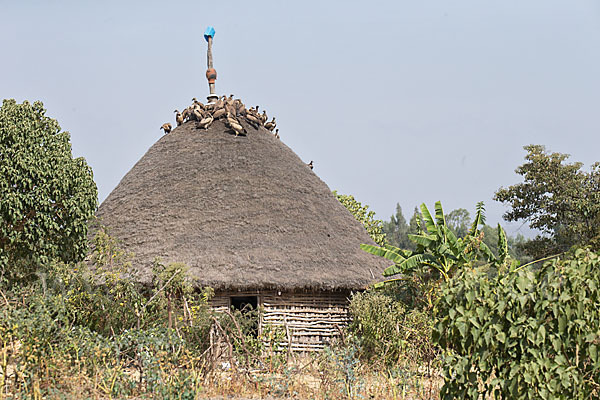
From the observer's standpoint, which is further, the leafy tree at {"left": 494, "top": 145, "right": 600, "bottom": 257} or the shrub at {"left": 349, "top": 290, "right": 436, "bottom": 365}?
the leafy tree at {"left": 494, "top": 145, "right": 600, "bottom": 257}

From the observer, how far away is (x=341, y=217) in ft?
53.4

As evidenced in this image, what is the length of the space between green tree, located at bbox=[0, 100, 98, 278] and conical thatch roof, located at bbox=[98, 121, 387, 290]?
1.57 meters

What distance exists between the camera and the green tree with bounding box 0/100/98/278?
1072cm

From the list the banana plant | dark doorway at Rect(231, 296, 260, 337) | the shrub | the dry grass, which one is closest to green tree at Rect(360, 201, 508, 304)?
the banana plant

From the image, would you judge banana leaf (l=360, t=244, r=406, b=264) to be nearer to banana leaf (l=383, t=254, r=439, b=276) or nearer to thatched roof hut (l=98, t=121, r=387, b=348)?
banana leaf (l=383, t=254, r=439, b=276)

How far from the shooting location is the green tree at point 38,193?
10719 mm

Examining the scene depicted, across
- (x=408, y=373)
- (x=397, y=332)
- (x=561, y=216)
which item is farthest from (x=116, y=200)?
(x=561, y=216)

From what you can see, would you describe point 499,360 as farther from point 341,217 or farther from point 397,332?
point 341,217

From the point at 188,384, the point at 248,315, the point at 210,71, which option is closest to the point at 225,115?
the point at 210,71

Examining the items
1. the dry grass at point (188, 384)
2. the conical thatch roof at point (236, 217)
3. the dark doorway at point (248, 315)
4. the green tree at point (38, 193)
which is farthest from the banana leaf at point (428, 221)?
the green tree at point (38, 193)

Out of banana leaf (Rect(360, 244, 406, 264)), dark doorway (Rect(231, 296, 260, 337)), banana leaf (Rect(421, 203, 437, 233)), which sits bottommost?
dark doorway (Rect(231, 296, 260, 337))

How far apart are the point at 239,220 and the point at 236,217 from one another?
14cm

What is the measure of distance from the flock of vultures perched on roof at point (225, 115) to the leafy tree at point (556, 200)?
7.76 meters

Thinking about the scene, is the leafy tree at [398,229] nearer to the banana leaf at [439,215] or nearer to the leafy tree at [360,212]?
the leafy tree at [360,212]
